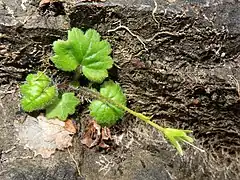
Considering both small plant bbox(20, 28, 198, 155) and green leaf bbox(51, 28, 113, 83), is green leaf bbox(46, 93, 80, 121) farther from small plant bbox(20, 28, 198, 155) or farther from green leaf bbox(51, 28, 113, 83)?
green leaf bbox(51, 28, 113, 83)

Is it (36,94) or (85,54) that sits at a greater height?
(85,54)

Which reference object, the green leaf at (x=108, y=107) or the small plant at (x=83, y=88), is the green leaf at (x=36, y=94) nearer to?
the small plant at (x=83, y=88)

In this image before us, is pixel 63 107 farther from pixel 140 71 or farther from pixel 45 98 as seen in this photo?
pixel 140 71

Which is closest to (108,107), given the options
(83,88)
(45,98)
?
(83,88)

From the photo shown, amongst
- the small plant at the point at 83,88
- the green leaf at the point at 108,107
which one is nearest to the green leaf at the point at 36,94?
the small plant at the point at 83,88

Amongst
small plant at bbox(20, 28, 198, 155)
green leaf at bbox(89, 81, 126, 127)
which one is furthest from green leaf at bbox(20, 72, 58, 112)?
green leaf at bbox(89, 81, 126, 127)

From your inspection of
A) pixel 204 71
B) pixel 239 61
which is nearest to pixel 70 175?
pixel 204 71
